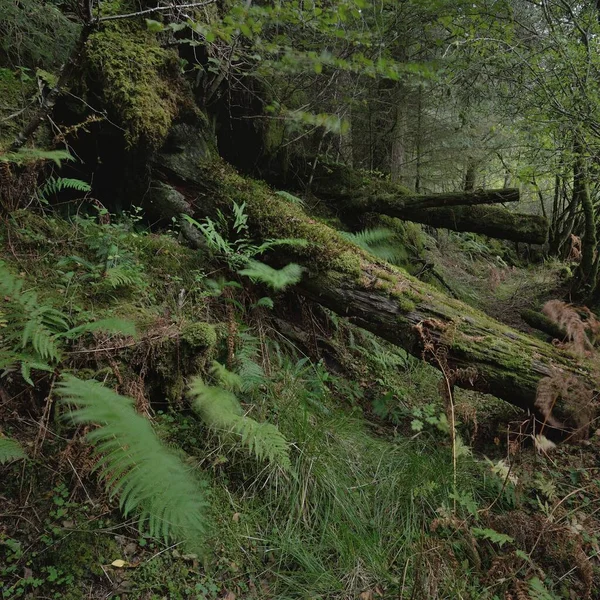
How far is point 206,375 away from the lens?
275 cm

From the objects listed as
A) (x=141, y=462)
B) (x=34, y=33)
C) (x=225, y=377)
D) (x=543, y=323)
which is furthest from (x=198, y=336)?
(x=543, y=323)

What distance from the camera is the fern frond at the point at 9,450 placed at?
177cm

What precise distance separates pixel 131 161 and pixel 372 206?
2.84 meters

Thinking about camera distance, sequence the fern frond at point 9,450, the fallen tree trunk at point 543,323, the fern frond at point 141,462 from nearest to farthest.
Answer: the fern frond at point 141,462
the fern frond at point 9,450
the fallen tree trunk at point 543,323

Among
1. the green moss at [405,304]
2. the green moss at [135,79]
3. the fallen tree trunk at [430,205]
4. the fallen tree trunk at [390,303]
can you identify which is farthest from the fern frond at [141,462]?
the fallen tree trunk at [430,205]

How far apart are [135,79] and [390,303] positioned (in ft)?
9.49

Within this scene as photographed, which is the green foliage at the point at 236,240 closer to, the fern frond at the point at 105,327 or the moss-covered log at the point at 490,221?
the fern frond at the point at 105,327

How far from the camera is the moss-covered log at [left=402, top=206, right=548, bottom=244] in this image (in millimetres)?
4746

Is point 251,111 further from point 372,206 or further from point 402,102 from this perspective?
point 402,102

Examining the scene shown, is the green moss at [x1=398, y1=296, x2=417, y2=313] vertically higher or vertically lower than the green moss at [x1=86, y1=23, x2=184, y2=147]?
lower

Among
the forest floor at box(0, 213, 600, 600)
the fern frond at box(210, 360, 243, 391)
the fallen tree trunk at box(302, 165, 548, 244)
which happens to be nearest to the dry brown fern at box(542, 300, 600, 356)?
the forest floor at box(0, 213, 600, 600)

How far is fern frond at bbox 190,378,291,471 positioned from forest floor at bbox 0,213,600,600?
0.13 meters

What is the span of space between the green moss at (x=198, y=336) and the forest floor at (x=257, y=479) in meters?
0.01

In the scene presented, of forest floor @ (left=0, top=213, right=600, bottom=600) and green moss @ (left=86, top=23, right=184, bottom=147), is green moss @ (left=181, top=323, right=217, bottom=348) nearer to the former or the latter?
forest floor @ (left=0, top=213, right=600, bottom=600)
